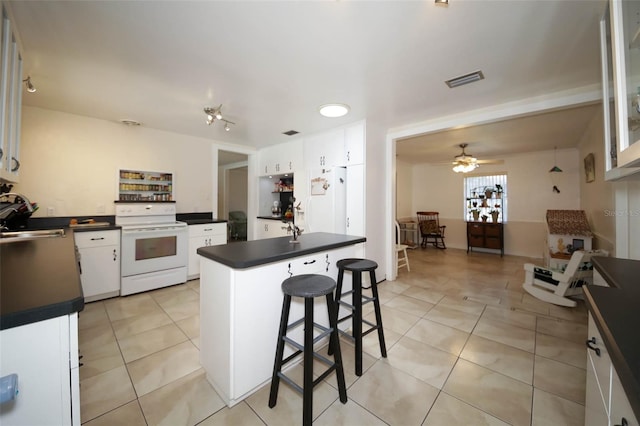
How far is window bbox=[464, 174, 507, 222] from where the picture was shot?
5.79m

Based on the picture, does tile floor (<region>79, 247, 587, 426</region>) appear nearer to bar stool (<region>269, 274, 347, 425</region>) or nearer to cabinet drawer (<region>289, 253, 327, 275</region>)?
bar stool (<region>269, 274, 347, 425</region>)

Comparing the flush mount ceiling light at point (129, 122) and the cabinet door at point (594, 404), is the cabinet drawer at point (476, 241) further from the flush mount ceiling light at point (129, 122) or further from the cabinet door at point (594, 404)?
the flush mount ceiling light at point (129, 122)

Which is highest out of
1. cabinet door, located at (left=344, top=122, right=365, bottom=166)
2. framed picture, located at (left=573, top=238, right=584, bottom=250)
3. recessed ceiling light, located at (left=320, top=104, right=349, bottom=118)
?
recessed ceiling light, located at (left=320, top=104, right=349, bottom=118)

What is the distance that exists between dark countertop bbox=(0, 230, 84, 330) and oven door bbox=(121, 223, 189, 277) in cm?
170

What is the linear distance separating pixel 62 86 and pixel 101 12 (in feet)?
5.03

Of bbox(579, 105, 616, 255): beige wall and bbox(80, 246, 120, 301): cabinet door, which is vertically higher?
bbox(579, 105, 616, 255): beige wall

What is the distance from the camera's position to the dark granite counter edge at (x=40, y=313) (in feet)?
2.07

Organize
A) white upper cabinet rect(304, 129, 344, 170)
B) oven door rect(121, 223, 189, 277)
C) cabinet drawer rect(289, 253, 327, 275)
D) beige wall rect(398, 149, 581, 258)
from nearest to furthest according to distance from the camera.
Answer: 1. cabinet drawer rect(289, 253, 327, 275)
2. oven door rect(121, 223, 189, 277)
3. white upper cabinet rect(304, 129, 344, 170)
4. beige wall rect(398, 149, 581, 258)

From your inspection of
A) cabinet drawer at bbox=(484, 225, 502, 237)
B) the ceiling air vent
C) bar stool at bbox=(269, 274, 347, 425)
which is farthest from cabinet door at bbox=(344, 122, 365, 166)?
cabinet drawer at bbox=(484, 225, 502, 237)

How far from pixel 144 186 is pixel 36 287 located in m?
3.27

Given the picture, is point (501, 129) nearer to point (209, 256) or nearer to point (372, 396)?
point (372, 396)

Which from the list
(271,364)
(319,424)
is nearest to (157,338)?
(271,364)

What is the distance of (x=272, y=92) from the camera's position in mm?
2525

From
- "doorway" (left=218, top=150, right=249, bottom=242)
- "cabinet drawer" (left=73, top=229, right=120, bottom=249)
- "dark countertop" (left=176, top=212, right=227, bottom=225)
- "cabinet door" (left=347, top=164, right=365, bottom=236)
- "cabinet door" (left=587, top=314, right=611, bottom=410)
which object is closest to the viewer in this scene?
"cabinet door" (left=587, top=314, right=611, bottom=410)
